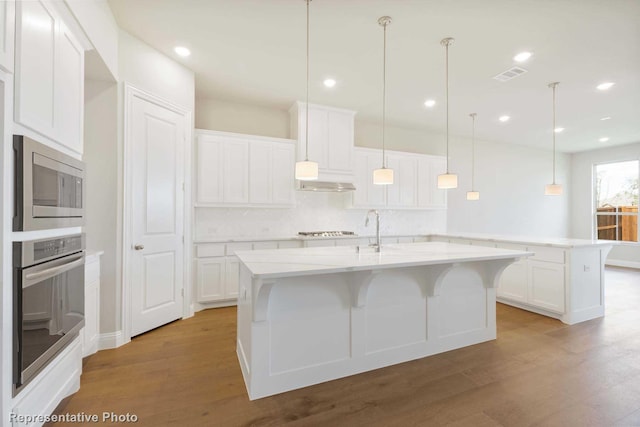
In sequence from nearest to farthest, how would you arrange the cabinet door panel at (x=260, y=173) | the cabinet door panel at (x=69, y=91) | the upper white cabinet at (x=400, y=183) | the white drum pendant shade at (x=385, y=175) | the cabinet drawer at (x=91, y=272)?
the cabinet door panel at (x=69, y=91) < the cabinet drawer at (x=91, y=272) < the white drum pendant shade at (x=385, y=175) < the cabinet door panel at (x=260, y=173) < the upper white cabinet at (x=400, y=183)

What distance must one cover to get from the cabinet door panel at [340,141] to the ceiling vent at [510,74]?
2.14 metres

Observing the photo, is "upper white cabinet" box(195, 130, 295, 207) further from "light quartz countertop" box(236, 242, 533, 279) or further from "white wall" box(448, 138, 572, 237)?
"white wall" box(448, 138, 572, 237)

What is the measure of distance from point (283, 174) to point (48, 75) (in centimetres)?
302

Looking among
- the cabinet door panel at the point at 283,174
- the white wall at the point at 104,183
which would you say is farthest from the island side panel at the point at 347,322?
the cabinet door panel at the point at 283,174

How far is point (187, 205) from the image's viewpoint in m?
3.57

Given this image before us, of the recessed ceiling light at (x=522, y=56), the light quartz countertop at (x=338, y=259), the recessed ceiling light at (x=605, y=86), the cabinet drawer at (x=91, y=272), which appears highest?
the recessed ceiling light at (x=522, y=56)

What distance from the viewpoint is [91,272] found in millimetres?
2436

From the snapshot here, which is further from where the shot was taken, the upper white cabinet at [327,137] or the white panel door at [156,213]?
the upper white cabinet at [327,137]

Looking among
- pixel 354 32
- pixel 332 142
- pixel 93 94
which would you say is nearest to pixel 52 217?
pixel 93 94

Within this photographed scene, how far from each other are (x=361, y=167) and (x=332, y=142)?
2.37 ft

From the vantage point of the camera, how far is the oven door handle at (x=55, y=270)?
1451mm

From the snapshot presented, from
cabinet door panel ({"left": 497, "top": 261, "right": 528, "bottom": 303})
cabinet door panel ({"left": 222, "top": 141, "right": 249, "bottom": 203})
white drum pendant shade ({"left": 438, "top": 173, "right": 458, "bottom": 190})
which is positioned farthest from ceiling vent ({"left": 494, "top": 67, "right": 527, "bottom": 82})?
cabinet door panel ({"left": 222, "top": 141, "right": 249, "bottom": 203})

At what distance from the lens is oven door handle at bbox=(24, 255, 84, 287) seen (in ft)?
→ 4.76

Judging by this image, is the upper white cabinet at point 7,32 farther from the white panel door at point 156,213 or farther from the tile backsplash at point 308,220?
the tile backsplash at point 308,220
